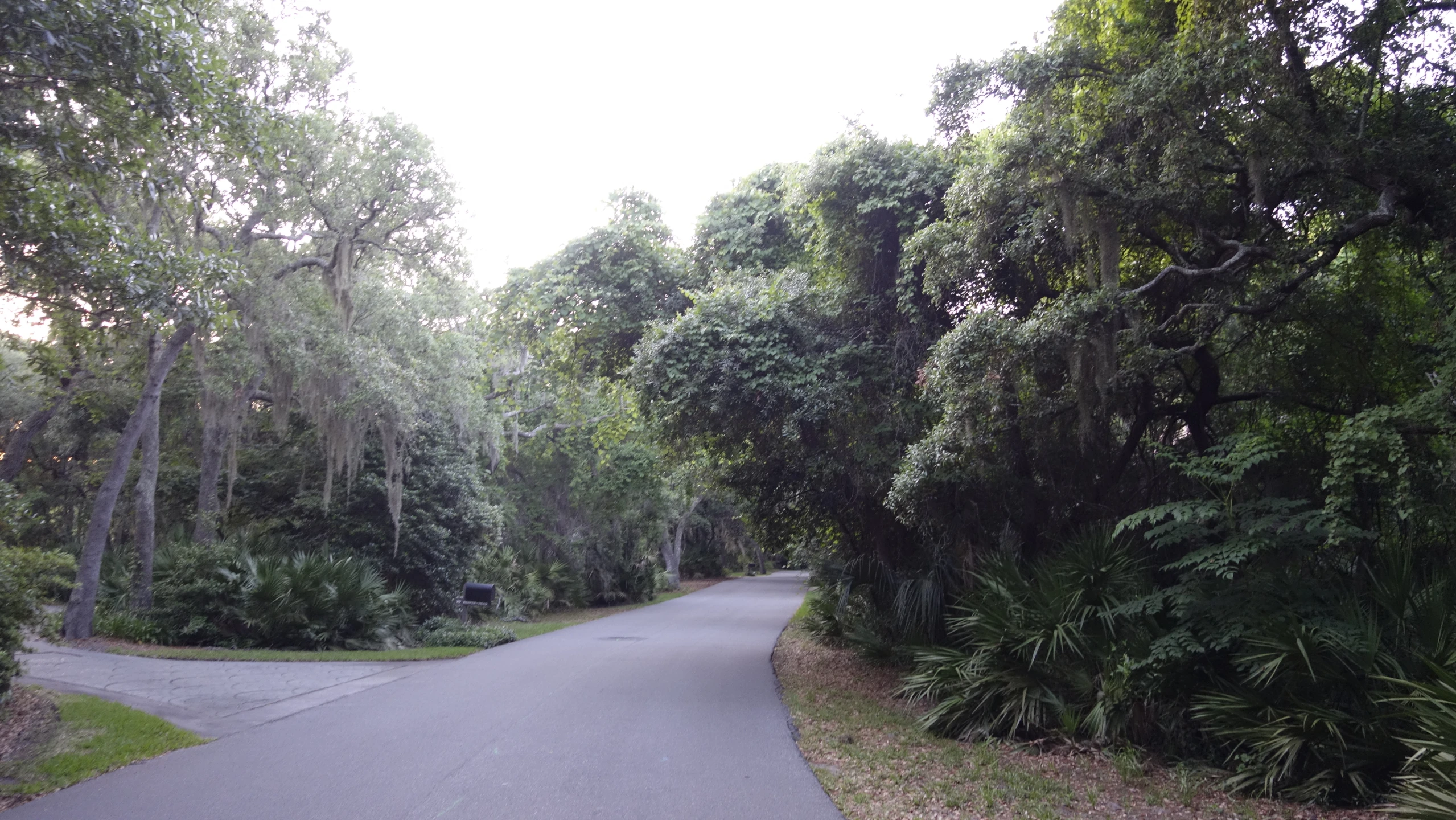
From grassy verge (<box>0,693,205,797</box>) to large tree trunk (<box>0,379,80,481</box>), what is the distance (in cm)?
844

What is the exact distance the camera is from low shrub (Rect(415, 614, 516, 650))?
1700 centimetres

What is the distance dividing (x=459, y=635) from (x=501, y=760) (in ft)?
34.1

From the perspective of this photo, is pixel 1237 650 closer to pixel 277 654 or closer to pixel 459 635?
pixel 277 654

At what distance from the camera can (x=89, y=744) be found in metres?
7.51

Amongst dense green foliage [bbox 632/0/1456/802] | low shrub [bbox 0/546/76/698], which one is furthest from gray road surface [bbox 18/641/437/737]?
dense green foliage [bbox 632/0/1456/802]

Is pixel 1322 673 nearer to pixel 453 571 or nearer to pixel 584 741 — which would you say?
pixel 584 741

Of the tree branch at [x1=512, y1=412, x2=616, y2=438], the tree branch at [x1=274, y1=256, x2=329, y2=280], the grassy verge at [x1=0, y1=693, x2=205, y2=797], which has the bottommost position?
the grassy verge at [x1=0, y1=693, x2=205, y2=797]

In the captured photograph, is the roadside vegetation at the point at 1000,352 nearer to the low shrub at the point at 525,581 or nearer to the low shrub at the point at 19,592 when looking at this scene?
the low shrub at the point at 19,592

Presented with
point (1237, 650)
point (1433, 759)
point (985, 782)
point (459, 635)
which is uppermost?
point (459, 635)

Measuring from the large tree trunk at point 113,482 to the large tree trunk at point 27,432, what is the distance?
4.62 feet

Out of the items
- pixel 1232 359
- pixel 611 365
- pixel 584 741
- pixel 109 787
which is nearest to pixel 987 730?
pixel 584 741

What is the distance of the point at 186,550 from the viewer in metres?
16.3

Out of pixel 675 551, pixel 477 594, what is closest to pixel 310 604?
pixel 477 594

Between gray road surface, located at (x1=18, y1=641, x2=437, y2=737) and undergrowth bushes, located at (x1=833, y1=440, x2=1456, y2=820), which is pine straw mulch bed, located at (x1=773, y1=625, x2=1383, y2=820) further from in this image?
gray road surface, located at (x1=18, y1=641, x2=437, y2=737)
